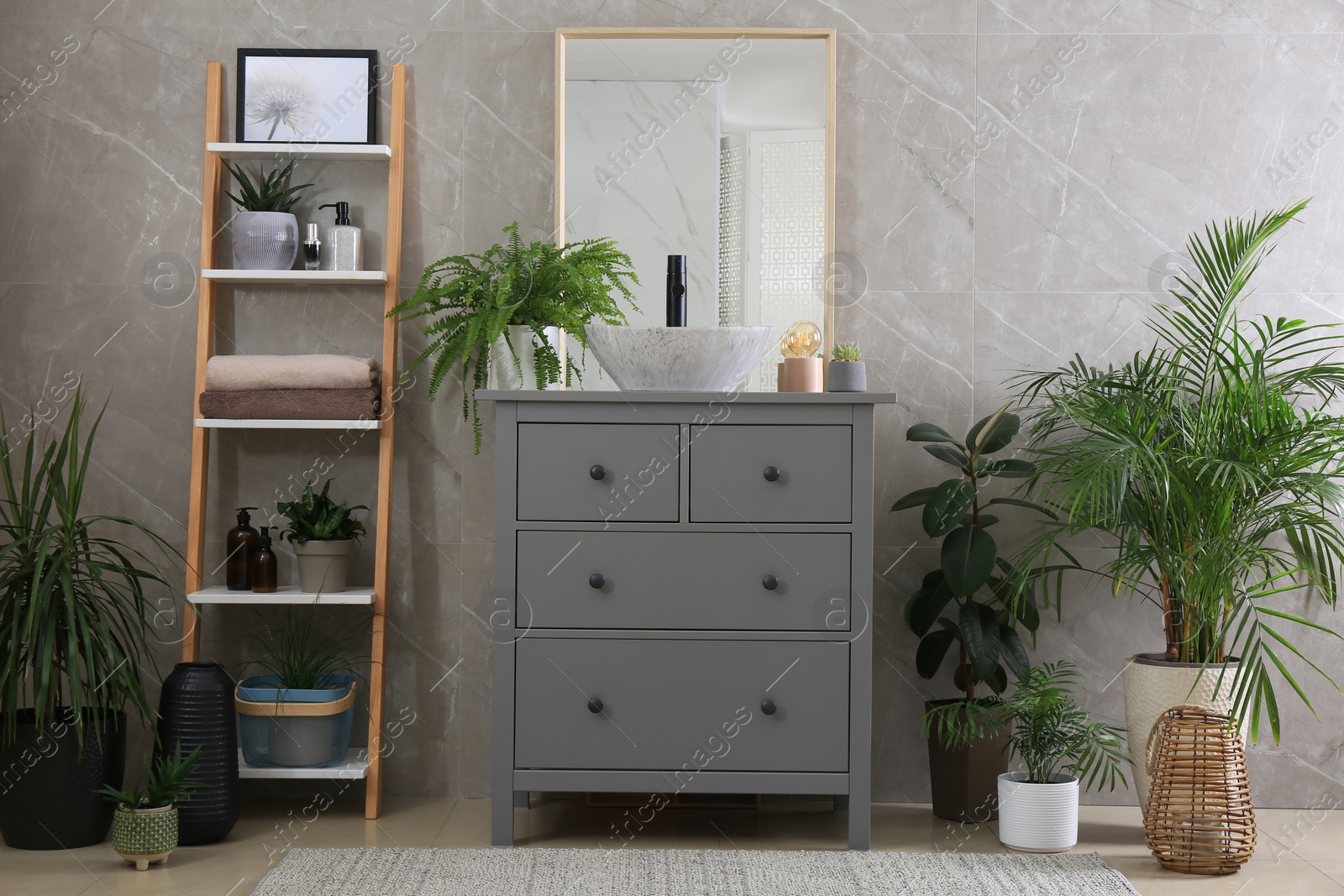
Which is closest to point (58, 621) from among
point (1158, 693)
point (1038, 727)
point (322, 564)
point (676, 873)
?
point (322, 564)

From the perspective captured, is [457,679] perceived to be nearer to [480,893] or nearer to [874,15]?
[480,893]

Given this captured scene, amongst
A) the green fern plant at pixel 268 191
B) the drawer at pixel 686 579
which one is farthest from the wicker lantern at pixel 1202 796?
the green fern plant at pixel 268 191

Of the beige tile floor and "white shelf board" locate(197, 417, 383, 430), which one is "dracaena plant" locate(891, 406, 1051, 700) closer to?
the beige tile floor

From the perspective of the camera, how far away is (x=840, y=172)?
2.83 meters

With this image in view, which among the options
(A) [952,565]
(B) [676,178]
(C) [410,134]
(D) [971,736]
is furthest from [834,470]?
(C) [410,134]

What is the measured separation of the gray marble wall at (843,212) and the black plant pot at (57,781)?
0.46 metres

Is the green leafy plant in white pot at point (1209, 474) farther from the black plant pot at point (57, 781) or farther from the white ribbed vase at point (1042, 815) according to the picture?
the black plant pot at point (57, 781)

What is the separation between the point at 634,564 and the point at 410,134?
1.32 meters

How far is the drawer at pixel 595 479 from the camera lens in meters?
2.37

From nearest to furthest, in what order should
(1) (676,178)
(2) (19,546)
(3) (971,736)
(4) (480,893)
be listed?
(4) (480,893) < (2) (19,546) < (3) (971,736) < (1) (676,178)

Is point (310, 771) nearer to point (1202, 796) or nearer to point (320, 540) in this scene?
point (320, 540)

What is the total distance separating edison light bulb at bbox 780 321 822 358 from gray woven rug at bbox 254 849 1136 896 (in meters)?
1.18

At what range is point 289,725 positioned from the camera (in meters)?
2.59

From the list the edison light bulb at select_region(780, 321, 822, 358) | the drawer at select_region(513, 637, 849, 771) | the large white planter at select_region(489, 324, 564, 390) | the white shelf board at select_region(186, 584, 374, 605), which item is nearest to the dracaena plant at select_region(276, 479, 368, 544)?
the white shelf board at select_region(186, 584, 374, 605)
